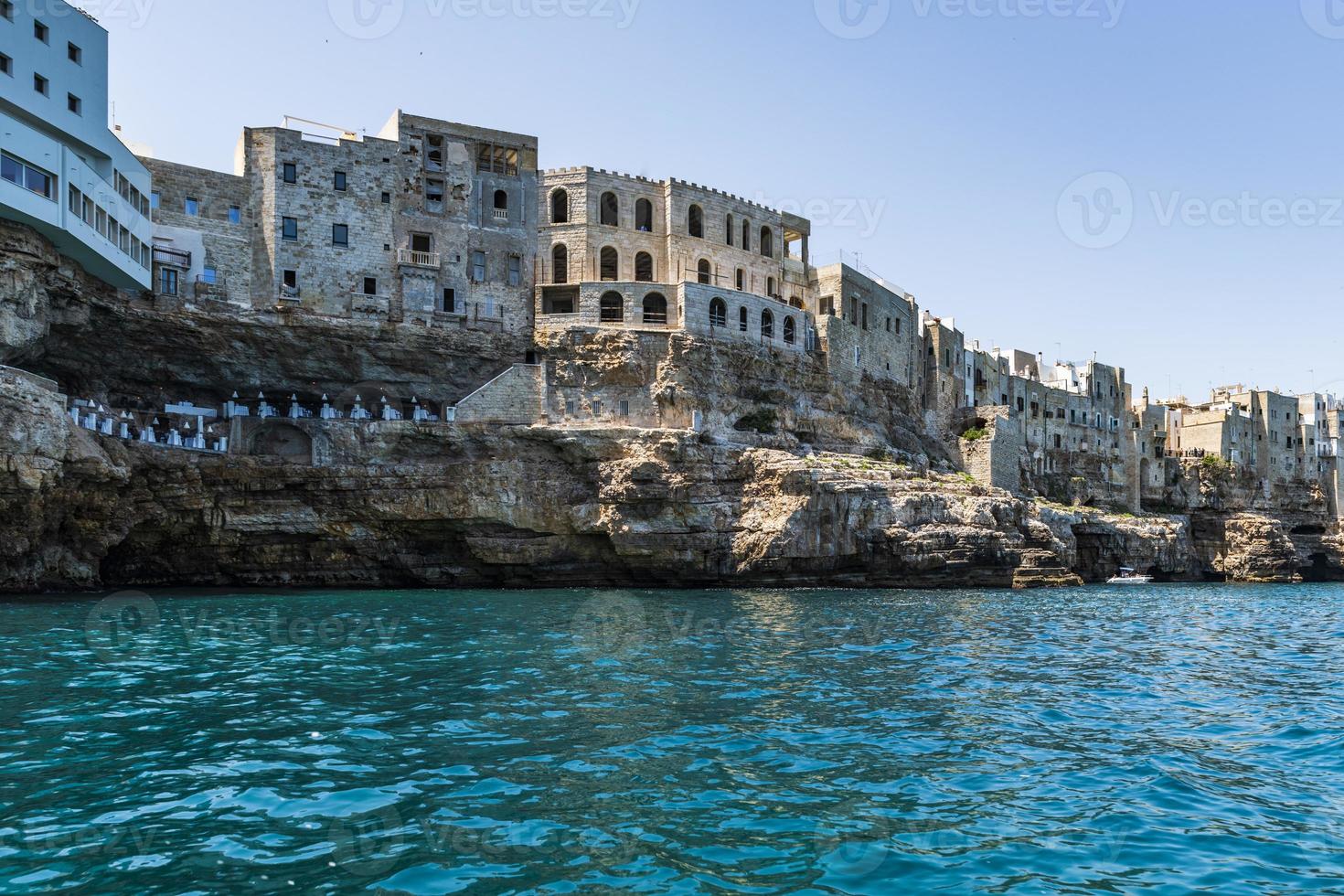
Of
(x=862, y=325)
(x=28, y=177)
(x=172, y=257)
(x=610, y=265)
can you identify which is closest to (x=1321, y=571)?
(x=862, y=325)

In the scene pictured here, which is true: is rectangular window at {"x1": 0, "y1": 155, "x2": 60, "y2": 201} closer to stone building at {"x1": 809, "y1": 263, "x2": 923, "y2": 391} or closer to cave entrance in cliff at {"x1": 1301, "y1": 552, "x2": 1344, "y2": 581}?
stone building at {"x1": 809, "y1": 263, "x2": 923, "y2": 391}

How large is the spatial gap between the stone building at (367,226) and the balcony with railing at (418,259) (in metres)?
0.07

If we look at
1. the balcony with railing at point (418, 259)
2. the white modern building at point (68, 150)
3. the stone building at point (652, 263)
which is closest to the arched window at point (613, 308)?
the stone building at point (652, 263)

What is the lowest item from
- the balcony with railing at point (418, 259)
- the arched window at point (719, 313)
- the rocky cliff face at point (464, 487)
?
the rocky cliff face at point (464, 487)

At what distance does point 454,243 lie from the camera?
181ft

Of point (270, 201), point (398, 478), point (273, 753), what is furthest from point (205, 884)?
point (270, 201)

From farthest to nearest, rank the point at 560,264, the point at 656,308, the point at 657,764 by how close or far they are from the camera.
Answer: the point at 560,264 < the point at 656,308 < the point at 657,764

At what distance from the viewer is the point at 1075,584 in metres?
53.8

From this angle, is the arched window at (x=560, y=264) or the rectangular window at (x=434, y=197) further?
the arched window at (x=560, y=264)

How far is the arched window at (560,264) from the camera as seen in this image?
2343 inches

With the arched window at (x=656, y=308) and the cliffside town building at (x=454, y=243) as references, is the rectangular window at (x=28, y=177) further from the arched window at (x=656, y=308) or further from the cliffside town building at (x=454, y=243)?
the arched window at (x=656, y=308)

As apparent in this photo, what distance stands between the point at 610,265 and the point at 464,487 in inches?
798

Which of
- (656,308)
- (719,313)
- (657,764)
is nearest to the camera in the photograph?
(657,764)

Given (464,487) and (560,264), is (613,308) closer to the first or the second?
(560,264)
